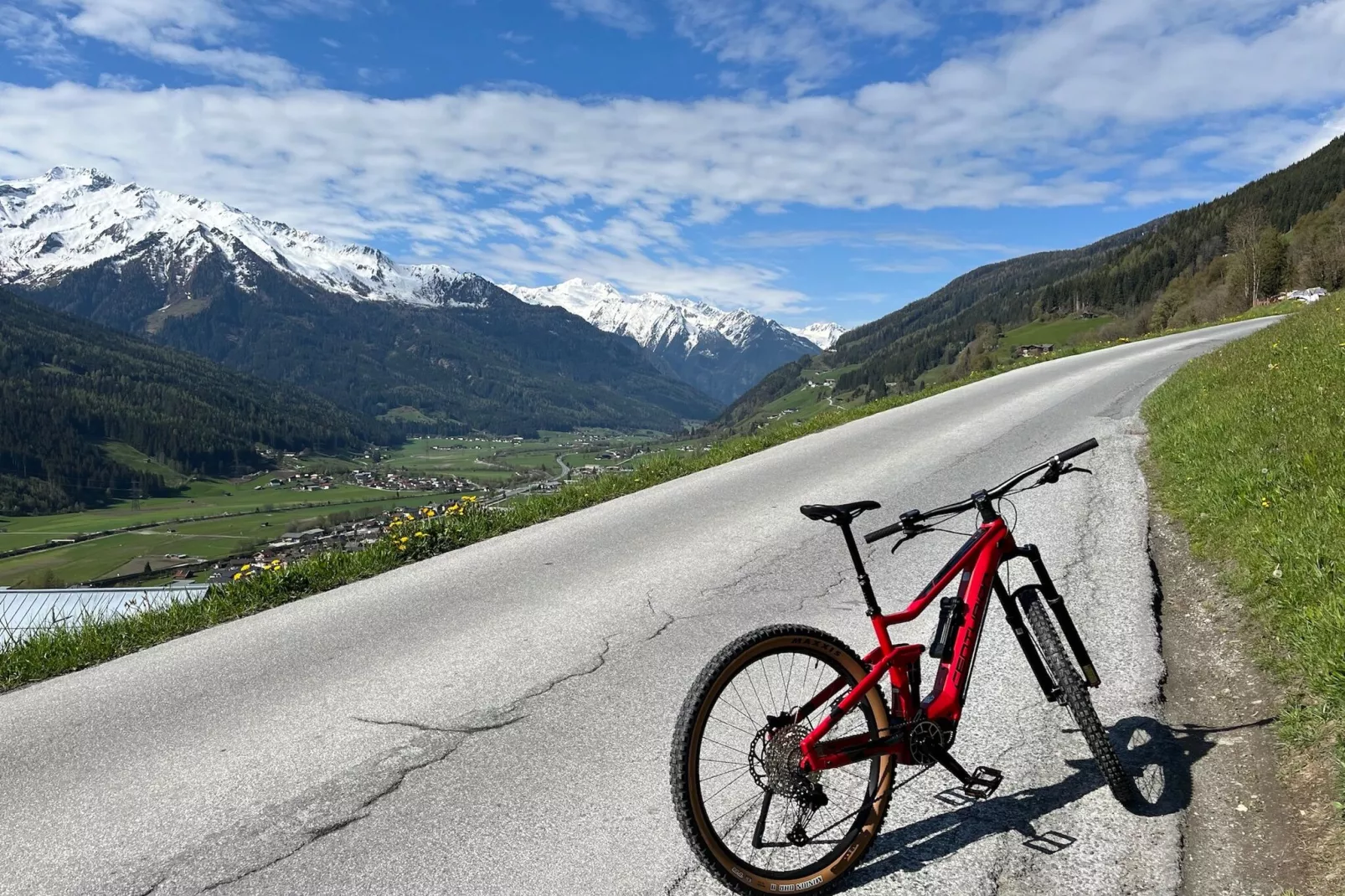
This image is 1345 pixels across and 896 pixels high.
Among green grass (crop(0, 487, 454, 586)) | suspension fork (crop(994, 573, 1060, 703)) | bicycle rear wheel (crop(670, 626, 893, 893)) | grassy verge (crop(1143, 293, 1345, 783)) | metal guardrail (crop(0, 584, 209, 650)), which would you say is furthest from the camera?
green grass (crop(0, 487, 454, 586))

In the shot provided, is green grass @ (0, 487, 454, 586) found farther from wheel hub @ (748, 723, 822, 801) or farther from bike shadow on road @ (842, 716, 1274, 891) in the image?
bike shadow on road @ (842, 716, 1274, 891)

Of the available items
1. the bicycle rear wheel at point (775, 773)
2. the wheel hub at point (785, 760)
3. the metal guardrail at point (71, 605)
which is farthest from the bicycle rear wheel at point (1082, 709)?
the metal guardrail at point (71, 605)

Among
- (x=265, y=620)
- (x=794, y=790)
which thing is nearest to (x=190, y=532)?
(x=265, y=620)

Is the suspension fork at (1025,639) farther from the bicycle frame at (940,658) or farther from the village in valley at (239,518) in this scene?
the village in valley at (239,518)

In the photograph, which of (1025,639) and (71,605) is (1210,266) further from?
(71,605)

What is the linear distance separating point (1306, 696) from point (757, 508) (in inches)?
285

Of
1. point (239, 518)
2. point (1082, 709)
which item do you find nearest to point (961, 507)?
point (1082, 709)

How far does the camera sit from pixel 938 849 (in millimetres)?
3629

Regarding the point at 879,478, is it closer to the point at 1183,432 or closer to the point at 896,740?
the point at 1183,432

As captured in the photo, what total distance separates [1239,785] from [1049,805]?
3.36 ft

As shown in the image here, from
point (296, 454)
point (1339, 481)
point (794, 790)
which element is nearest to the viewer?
point (794, 790)

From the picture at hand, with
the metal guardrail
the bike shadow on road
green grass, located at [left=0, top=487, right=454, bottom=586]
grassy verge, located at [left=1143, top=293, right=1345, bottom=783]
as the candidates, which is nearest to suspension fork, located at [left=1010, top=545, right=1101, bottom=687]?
the bike shadow on road

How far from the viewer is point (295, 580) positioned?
8.48 meters

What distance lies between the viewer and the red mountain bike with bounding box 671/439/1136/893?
3238 mm
